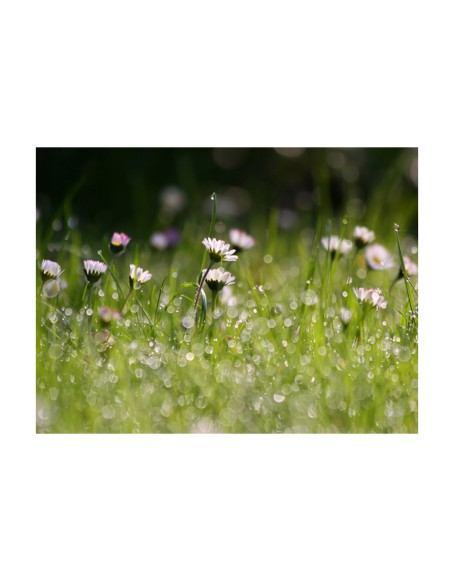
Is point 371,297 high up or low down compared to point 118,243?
down

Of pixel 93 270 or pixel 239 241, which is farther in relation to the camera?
pixel 239 241

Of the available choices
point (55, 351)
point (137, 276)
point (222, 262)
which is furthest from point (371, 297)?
point (55, 351)

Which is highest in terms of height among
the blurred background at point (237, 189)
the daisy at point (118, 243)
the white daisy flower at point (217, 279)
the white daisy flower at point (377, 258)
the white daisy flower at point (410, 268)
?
the blurred background at point (237, 189)

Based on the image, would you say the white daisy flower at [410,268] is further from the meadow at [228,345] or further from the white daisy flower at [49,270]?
the white daisy flower at [49,270]

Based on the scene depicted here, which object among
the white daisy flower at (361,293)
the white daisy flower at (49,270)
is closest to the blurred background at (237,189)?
the white daisy flower at (49,270)

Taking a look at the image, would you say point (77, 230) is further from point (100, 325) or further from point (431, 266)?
point (431, 266)

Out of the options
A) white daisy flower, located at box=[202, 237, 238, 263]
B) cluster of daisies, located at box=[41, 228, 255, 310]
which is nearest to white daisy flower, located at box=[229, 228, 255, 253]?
cluster of daisies, located at box=[41, 228, 255, 310]

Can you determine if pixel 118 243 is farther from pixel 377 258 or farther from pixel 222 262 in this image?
pixel 377 258

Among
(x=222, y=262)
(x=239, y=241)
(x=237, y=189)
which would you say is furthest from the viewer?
(x=237, y=189)
